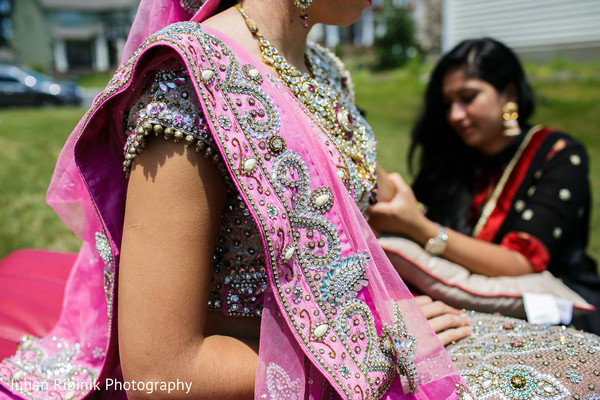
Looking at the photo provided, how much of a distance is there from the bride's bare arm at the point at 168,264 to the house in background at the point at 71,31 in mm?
37175

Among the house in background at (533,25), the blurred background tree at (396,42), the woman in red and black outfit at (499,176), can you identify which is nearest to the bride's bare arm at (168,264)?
the woman in red and black outfit at (499,176)

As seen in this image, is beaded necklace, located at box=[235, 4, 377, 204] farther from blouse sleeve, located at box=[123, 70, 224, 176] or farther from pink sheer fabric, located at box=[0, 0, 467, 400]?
blouse sleeve, located at box=[123, 70, 224, 176]

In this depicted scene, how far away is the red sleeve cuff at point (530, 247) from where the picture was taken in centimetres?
216

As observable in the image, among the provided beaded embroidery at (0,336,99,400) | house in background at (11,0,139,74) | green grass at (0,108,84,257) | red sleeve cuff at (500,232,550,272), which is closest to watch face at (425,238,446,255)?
red sleeve cuff at (500,232,550,272)

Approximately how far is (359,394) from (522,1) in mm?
12373

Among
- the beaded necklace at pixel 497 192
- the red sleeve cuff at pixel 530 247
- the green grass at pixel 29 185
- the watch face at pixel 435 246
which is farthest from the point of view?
the green grass at pixel 29 185

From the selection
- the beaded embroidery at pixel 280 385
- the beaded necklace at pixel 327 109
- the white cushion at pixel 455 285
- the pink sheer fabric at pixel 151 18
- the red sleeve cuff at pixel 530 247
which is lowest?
the red sleeve cuff at pixel 530 247

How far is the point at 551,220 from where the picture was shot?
231 centimetres

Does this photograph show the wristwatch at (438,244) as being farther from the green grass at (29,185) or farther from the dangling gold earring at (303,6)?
the green grass at (29,185)

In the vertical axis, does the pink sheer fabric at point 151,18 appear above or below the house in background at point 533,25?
above

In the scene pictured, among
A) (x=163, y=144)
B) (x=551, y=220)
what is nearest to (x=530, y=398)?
(x=163, y=144)

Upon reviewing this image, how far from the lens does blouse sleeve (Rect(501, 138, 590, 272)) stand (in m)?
2.23

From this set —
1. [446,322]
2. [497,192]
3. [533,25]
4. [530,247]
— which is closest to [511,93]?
[497,192]

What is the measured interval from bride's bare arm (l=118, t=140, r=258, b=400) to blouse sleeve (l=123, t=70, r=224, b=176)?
2 centimetres
